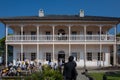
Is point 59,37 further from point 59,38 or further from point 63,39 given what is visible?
point 63,39

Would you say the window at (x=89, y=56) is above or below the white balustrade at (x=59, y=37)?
below

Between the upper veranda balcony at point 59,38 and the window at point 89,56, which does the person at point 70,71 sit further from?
the window at point 89,56

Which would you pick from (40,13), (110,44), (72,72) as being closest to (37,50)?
(40,13)

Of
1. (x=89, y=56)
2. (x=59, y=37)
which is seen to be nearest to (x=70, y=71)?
(x=59, y=37)

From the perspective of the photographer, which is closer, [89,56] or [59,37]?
[59,37]

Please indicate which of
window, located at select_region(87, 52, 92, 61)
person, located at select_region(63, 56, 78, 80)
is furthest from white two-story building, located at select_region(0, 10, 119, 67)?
person, located at select_region(63, 56, 78, 80)

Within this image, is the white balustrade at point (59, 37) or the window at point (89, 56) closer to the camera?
the white balustrade at point (59, 37)

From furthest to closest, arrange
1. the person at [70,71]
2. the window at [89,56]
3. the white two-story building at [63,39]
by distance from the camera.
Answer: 1. the window at [89,56]
2. the white two-story building at [63,39]
3. the person at [70,71]

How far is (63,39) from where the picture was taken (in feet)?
167

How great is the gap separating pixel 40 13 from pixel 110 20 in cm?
1055

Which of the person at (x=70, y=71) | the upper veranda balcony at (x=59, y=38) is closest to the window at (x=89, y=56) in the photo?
the upper veranda balcony at (x=59, y=38)

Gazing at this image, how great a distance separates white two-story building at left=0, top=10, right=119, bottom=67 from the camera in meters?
50.0

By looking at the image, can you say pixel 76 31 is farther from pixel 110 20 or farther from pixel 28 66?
pixel 28 66

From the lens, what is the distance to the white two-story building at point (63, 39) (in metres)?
50.0
